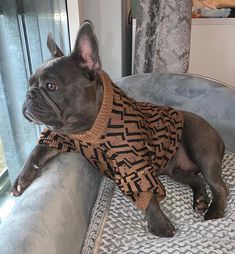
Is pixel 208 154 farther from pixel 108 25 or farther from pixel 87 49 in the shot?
pixel 108 25

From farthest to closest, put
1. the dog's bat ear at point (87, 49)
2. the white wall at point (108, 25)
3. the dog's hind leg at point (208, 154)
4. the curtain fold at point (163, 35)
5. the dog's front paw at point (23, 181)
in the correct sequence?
1. the white wall at point (108, 25)
2. the curtain fold at point (163, 35)
3. the dog's hind leg at point (208, 154)
4. the dog's front paw at point (23, 181)
5. the dog's bat ear at point (87, 49)

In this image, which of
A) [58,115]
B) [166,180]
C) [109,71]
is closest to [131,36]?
[109,71]

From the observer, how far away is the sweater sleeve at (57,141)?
1.07 m

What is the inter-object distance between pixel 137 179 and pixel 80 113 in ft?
0.80

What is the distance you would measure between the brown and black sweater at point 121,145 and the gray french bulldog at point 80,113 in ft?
0.09

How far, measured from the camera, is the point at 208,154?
3.81ft

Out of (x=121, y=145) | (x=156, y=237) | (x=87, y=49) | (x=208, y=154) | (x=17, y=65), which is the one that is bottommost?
(x=156, y=237)

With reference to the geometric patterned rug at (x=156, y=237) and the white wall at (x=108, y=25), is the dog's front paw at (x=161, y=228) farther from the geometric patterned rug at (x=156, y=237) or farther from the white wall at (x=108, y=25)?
the white wall at (x=108, y=25)

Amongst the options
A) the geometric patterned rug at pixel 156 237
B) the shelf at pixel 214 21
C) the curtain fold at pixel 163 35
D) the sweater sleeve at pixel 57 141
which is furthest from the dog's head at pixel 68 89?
the shelf at pixel 214 21

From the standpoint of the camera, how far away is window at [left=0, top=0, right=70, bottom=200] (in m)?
1.21

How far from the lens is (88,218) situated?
3.40 ft

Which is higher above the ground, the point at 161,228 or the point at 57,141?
the point at 57,141

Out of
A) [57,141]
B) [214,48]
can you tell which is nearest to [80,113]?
[57,141]

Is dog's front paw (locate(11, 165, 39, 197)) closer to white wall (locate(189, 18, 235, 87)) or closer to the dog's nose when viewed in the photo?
the dog's nose
